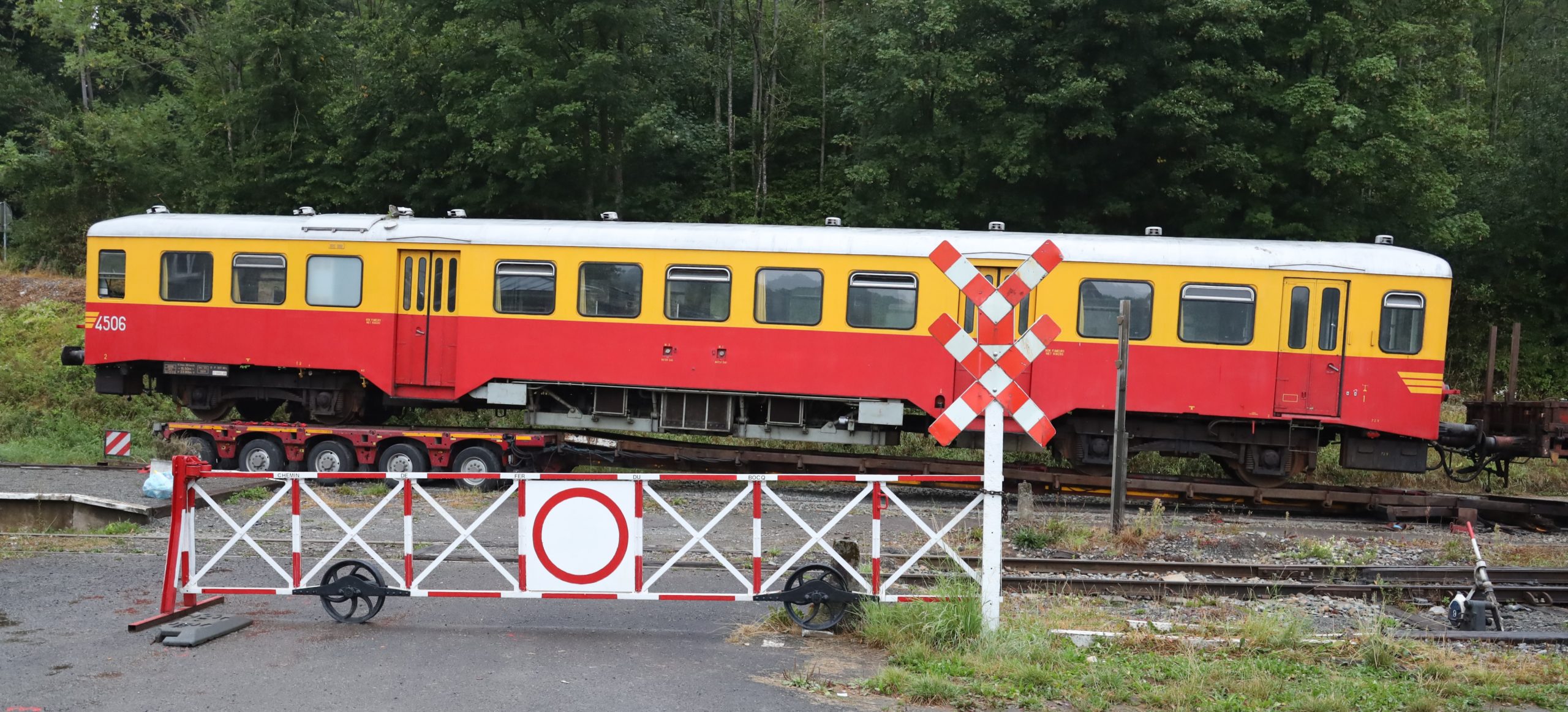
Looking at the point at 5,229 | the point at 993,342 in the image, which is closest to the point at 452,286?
the point at 993,342

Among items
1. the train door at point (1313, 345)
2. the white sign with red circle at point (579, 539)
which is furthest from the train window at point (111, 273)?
the train door at point (1313, 345)

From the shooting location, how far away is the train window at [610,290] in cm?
1509

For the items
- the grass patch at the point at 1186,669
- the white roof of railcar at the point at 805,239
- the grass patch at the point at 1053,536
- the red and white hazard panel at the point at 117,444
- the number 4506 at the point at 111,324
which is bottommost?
the red and white hazard panel at the point at 117,444

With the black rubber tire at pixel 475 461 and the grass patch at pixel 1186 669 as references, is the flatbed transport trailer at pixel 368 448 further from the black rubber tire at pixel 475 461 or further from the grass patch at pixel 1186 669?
the grass patch at pixel 1186 669

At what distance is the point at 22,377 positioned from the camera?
70.3 feet

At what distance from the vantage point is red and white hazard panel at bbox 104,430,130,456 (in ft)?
53.6

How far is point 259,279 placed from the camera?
51.6 feet

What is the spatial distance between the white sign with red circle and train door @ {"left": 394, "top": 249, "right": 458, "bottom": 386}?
7889 millimetres

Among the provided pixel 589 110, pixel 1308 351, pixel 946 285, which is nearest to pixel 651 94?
pixel 589 110

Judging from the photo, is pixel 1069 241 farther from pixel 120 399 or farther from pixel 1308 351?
pixel 120 399

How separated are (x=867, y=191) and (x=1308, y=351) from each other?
11760mm

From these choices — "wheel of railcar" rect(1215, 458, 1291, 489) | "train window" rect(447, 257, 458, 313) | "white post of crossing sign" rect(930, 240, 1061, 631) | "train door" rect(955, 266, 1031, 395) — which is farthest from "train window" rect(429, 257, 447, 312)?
"wheel of railcar" rect(1215, 458, 1291, 489)

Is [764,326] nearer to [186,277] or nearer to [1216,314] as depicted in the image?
[1216,314]

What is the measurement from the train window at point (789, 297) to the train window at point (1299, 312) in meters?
5.82
